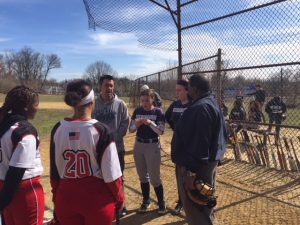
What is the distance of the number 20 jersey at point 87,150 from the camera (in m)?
2.91

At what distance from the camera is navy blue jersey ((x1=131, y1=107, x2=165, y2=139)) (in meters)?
5.45

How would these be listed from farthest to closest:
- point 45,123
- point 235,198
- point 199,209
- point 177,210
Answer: point 45,123, point 235,198, point 177,210, point 199,209

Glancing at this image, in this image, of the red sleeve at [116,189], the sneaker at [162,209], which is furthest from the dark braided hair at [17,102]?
the sneaker at [162,209]

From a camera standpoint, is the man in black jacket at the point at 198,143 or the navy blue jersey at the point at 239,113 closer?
the man in black jacket at the point at 198,143

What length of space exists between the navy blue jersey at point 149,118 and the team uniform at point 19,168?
2378 mm

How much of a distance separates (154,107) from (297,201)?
104 inches

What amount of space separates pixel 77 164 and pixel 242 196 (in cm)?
399

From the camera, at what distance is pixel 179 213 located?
5453 millimetres

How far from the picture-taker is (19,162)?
9.94 ft

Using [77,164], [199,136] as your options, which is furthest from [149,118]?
[77,164]

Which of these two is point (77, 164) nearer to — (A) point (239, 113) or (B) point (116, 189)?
(B) point (116, 189)

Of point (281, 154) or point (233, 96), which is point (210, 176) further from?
point (233, 96)

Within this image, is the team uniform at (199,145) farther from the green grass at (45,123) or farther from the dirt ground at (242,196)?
the green grass at (45,123)

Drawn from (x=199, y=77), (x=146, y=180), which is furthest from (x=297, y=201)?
(x=199, y=77)
